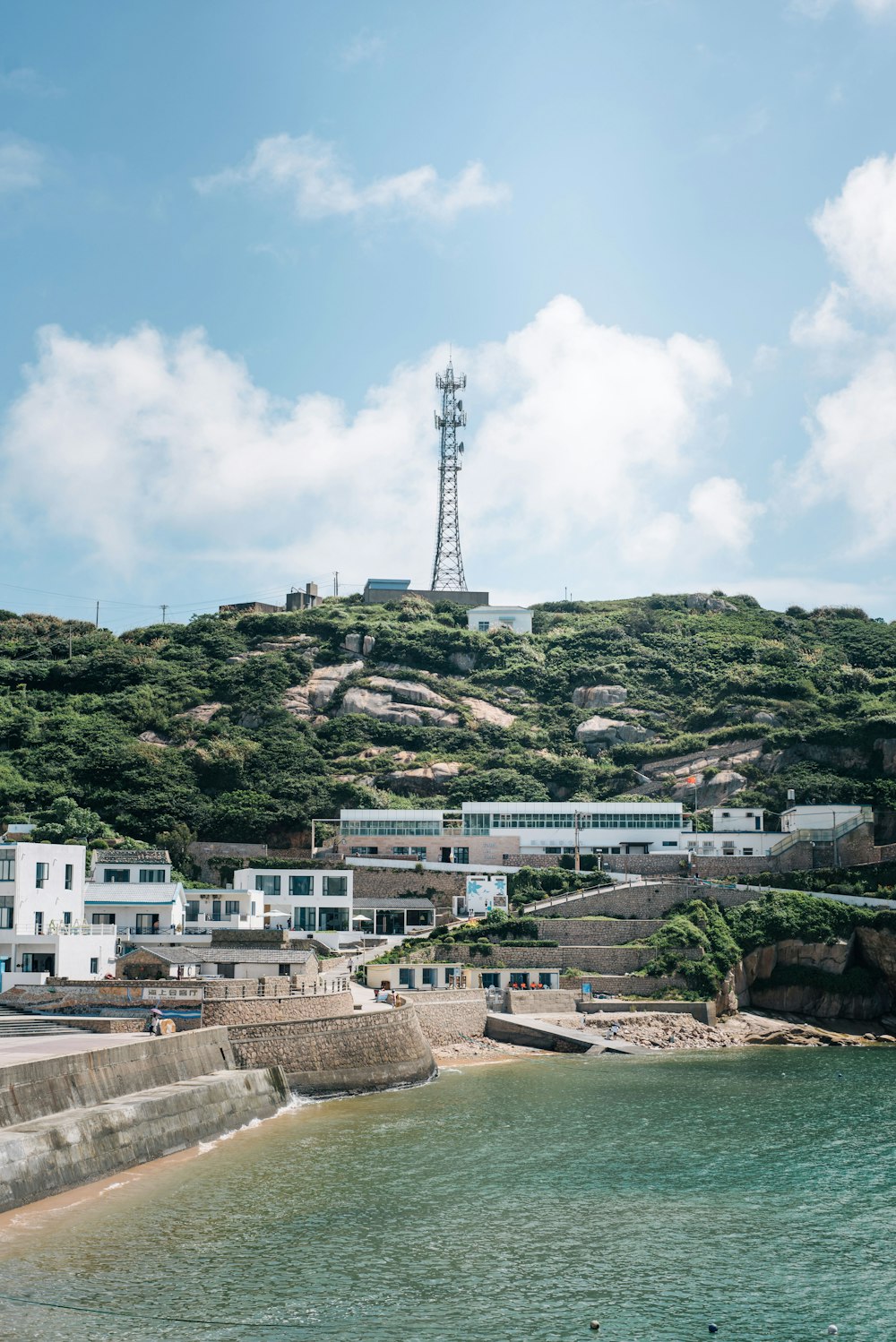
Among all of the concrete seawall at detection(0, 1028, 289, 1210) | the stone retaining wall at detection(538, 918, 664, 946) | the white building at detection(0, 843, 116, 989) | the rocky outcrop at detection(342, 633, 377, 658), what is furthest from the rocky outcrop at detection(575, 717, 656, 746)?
the concrete seawall at detection(0, 1028, 289, 1210)

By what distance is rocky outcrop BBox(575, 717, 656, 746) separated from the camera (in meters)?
108

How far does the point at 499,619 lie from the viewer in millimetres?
133375

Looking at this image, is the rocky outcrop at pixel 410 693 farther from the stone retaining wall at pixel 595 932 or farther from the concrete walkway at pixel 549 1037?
the concrete walkway at pixel 549 1037

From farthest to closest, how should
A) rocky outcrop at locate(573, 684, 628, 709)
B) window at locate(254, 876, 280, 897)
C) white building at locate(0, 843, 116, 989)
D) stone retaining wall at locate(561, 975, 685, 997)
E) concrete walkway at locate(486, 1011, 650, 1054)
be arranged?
rocky outcrop at locate(573, 684, 628, 709)
window at locate(254, 876, 280, 897)
stone retaining wall at locate(561, 975, 685, 997)
concrete walkway at locate(486, 1011, 650, 1054)
white building at locate(0, 843, 116, 989)

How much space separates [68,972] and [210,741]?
1986 inches

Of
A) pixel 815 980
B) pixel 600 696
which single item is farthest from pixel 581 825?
pixel 600 696

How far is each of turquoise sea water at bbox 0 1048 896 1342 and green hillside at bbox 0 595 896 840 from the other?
50.1 meters

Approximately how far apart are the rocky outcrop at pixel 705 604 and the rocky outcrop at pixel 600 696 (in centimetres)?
2881

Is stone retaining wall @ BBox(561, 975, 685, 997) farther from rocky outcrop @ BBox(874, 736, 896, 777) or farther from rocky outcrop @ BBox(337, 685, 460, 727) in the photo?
rocky outcrop @ BBox(337, 685, 460, 727)

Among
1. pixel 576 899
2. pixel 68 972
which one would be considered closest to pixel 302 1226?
pixel 68 972

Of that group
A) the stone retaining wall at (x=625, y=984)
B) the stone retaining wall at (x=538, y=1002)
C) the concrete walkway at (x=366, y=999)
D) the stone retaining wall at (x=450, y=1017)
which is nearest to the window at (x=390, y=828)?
the stone retaining wall at (x=625, y=984)

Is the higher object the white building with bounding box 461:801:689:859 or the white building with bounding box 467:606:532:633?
the white building with bounding box 467:606:532:633

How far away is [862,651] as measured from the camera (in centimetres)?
12338

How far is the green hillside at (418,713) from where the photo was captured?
9069cm
